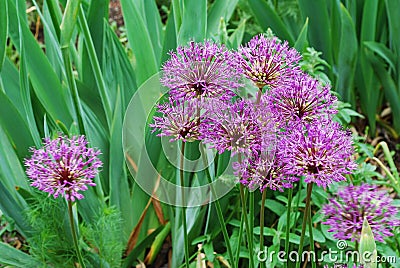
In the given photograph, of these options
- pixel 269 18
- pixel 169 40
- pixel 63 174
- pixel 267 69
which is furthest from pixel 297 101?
pixel 269 18

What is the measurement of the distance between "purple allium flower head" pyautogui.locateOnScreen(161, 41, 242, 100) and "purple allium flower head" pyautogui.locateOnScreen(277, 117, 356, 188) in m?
0.11

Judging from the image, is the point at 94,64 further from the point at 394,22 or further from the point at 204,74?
the point at 394,22

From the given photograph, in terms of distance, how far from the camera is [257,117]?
2.68ft

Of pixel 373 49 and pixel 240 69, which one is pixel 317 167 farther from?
pixel 373 49

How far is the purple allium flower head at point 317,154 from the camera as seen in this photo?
771 millimetres

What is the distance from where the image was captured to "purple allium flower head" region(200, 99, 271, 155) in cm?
81

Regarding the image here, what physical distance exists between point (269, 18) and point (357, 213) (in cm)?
120

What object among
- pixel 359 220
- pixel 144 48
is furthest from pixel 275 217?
pixel 359 220

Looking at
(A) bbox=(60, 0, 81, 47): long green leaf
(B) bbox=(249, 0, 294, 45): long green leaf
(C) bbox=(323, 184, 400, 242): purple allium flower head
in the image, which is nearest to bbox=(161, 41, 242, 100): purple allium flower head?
(C) bbox=(323, 184, 400, 242): purple allium flower head

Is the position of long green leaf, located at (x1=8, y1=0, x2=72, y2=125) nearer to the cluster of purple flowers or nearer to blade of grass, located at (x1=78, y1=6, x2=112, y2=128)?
blade of grass, located at (x1=78, y1=6, x2=112, y2=128)

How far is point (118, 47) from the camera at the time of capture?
5.12ft

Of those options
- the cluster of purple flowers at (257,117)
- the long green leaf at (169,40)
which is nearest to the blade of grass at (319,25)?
the long green leaf at (169,40)

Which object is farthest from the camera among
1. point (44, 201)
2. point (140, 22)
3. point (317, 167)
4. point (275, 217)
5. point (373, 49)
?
point (373, 49)

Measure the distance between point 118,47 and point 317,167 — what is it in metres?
0.91
